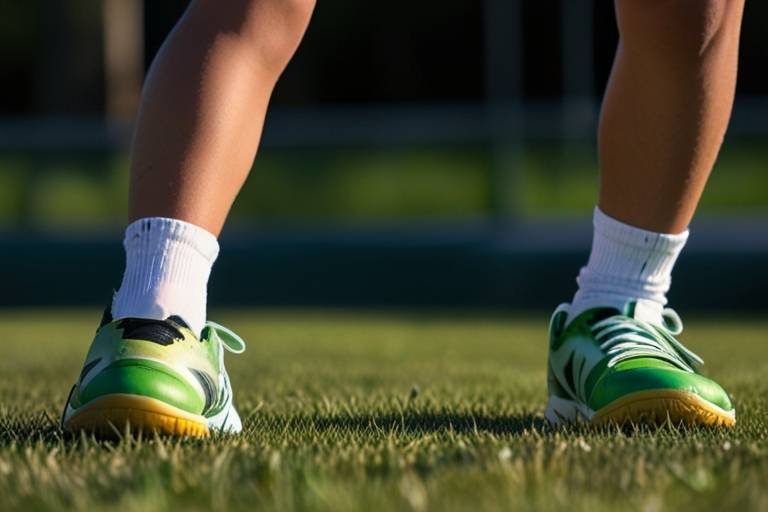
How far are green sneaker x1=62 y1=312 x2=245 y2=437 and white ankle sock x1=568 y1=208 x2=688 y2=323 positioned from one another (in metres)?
0.67

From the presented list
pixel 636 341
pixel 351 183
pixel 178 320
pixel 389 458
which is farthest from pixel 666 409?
pixel 351 183

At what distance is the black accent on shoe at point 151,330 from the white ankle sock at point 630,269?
2.34 feet

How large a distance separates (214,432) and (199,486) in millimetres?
489

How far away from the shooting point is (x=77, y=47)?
1587cm

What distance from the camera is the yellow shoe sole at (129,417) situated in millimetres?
1699

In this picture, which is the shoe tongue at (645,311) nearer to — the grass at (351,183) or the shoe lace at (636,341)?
the shoe lace at (636,341)

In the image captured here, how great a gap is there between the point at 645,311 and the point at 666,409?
31 cm

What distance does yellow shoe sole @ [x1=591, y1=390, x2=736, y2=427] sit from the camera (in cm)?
188

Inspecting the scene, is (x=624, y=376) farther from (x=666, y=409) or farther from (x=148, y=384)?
(x=148, y=384)

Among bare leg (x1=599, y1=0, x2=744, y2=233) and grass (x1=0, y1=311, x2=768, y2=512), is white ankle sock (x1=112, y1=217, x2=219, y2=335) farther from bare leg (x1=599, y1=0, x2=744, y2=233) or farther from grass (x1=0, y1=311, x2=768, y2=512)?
bare leg (x1=599, y1=0, x2=744, y2=233)

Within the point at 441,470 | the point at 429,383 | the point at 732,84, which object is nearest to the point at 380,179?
the point at 429,383

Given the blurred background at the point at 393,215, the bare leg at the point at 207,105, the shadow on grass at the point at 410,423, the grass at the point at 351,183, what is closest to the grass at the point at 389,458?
the shadow on grass at the point at 410,423

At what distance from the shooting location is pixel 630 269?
2.17m

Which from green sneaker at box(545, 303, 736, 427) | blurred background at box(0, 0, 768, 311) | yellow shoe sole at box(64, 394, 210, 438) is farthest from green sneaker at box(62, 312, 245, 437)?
blurred background at box(0, 0, 768, 311)
